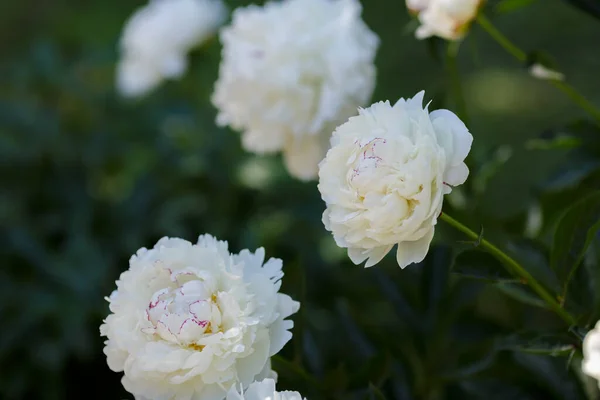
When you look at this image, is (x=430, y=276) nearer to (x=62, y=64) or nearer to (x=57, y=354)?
(x=57, y=354)

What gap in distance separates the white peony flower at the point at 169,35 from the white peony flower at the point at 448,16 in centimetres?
60

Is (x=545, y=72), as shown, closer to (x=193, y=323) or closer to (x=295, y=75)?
(x=295, y=75)

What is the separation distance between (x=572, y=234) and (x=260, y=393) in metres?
0.25

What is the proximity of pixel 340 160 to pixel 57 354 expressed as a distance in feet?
2.50

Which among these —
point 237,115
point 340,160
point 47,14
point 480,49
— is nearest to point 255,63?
point 237,115

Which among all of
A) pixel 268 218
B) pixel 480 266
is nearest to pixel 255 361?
pixel 480 266

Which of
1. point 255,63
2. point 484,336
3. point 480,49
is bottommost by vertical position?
point 480,49

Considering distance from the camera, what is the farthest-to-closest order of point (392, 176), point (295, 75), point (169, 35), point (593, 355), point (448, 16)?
1. point (169, 35)
2. point (295, 75)
3. point (448, 16)
4. point (392, 176)
5. point (593, 355)

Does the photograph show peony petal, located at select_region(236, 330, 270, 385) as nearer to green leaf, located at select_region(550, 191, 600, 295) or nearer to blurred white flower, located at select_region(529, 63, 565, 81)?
green leaf, located at select_region(550, 191, 600, 295)

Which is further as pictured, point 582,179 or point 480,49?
point 480,49

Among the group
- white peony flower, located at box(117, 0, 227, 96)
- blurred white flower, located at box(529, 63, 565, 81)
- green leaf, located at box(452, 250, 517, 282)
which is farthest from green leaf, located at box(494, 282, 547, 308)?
white peony flower, located at box(117, 0, 227, 96)

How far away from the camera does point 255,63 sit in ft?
2.52

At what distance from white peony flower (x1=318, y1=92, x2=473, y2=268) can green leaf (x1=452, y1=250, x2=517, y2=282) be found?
0.20 feet

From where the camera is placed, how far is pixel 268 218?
4.07 feet
